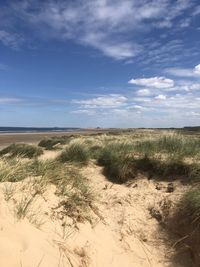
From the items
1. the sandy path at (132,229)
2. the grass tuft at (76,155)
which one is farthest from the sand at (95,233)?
the grass tuft at (76,155)

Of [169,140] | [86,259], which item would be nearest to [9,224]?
[86,259]

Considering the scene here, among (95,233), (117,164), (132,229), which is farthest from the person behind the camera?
(117,164)

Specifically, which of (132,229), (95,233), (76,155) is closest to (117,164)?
(76,155)

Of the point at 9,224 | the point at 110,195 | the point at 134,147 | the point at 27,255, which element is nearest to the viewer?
the point at 27,255

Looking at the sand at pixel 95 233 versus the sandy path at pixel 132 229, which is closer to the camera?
the sand at pixel 95 233

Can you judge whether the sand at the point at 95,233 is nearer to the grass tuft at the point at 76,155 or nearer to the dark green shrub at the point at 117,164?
the dark green shrub at the point at 117,164

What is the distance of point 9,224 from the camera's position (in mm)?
4926

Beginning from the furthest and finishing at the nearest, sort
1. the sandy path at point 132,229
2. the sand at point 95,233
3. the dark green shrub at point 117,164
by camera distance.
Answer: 1. the dark green shrub at point 117,164
2. the sandy path at point 132,229
3. the sand at point 95,233

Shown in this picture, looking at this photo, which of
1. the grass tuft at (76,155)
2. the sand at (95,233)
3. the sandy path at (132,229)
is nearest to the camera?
the sand at (95,233)

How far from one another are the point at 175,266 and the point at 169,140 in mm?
5718

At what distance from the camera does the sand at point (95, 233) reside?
472cm

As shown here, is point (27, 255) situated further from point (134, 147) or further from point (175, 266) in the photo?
point (134, 147)

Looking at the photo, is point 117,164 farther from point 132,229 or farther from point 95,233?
point 95,233

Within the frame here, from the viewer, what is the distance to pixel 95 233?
20.7ft
